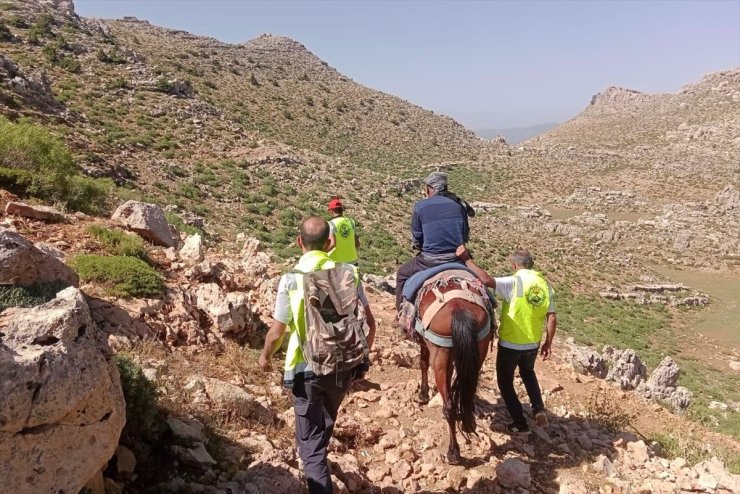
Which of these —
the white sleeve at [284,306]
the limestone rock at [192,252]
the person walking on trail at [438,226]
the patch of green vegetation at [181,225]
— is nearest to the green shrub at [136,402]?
the white sleeve at [284,306]

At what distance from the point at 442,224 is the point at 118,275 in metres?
4.40

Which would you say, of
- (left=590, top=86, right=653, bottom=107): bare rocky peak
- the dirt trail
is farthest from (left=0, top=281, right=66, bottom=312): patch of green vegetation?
(left=590, top=86, right=653, bottom=107): bare rocky peak

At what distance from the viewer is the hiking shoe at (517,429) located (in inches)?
240

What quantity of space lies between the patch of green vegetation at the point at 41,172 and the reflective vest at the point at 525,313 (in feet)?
29.0

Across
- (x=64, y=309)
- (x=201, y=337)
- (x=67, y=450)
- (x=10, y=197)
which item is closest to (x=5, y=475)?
(x=67, y=450)

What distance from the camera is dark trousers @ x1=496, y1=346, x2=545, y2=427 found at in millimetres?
5820

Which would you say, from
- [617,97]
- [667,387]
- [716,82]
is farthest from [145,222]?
[617,97]

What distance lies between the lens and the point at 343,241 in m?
7.73

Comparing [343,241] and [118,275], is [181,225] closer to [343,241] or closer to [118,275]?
[118,275]

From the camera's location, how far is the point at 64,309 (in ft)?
9.09

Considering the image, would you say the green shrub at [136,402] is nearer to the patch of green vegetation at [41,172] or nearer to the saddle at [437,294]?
the saddle at [437,294]

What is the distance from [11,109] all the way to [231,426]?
20518 millimetres

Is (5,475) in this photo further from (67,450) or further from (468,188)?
(468,188)

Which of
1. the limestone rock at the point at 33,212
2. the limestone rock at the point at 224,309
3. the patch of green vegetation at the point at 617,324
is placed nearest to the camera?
the limestone rock at the point at 224,309
